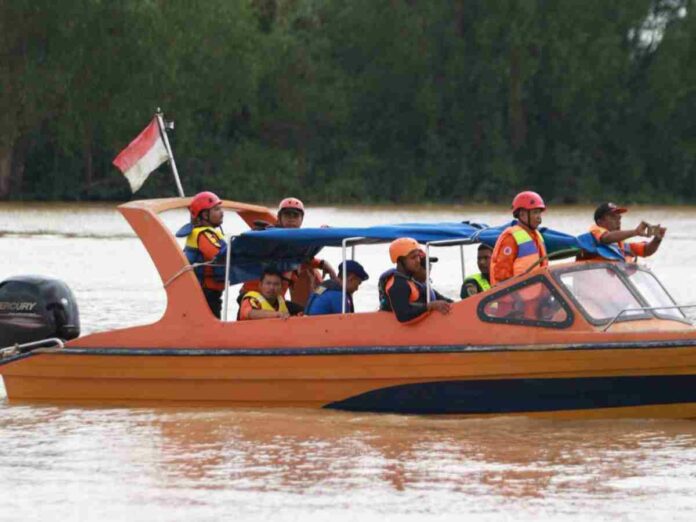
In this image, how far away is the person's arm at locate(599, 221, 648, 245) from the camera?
1117 centimetres

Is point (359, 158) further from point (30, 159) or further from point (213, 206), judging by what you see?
point (213, 206)

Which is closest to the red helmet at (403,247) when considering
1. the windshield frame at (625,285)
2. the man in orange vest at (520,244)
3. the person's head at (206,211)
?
the man in orange vest at (520,244)

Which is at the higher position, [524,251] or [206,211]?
[206,211]

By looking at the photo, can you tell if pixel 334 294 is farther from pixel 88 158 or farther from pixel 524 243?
pixel 88 158

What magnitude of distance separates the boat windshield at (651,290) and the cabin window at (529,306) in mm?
599

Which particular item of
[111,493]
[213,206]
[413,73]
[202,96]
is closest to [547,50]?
[413,73]

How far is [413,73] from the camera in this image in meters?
57.6

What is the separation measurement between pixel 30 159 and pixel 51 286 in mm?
40609

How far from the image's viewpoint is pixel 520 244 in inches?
456

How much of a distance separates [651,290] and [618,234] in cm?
50

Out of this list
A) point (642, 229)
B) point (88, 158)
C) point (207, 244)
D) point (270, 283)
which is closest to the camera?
point (642, 229)

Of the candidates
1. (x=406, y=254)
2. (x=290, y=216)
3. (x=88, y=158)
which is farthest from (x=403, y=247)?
(x=88, y=158)

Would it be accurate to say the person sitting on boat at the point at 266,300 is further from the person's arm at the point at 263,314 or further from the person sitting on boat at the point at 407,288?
the person sitting on boat at the point at 407,288

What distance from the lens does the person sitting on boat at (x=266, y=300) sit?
12.1 metres
